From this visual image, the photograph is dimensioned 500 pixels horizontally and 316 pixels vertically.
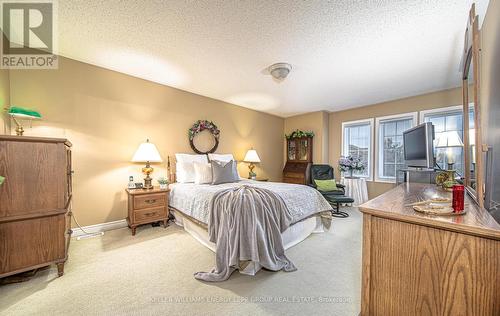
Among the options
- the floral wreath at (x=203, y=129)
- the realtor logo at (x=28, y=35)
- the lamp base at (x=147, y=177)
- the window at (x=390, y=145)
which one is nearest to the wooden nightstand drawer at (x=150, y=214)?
the lamp base at (x=147, y=177)

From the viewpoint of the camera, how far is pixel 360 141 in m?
4.74

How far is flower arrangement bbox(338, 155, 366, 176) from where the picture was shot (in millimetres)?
4414

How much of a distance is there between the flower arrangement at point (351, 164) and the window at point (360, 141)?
198 millimetres

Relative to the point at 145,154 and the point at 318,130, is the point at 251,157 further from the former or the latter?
the point at 145,154

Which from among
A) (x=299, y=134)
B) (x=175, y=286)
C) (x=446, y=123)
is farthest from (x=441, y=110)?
(x=175, y=286)

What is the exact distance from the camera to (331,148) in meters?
5.12

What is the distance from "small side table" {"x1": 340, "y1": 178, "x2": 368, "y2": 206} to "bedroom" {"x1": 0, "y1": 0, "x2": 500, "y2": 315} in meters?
0.32

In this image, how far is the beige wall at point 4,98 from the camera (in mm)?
2049

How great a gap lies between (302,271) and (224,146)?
3056mm

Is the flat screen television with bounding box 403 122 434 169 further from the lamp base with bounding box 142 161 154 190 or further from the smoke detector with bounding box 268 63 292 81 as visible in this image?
the lamp base with bounding box 142 161 154 190

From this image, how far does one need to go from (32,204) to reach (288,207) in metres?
2.40

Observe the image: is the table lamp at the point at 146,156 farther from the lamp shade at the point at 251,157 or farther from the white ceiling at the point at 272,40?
the lamp shade at the point at 251,157

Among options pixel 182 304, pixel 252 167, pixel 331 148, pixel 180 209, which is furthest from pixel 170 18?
pixel 331 148

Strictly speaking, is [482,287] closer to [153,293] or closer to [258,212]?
[258,212]
